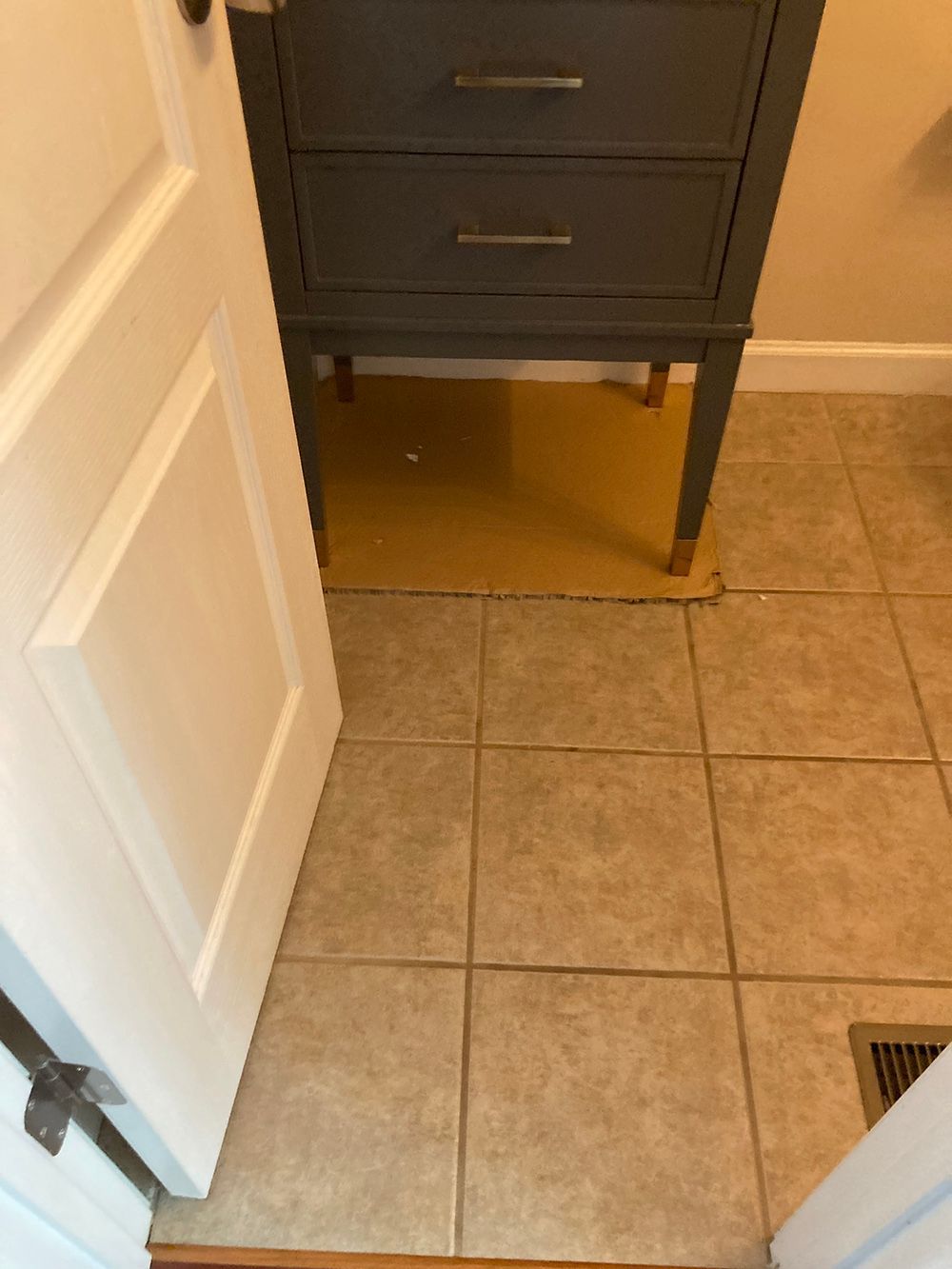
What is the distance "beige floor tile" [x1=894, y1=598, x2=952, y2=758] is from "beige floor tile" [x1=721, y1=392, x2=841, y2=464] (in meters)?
0.41

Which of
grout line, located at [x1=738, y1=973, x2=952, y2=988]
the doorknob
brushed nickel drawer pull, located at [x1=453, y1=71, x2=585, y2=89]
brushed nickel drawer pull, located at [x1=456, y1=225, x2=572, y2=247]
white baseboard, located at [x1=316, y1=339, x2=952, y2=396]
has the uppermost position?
the doorknob

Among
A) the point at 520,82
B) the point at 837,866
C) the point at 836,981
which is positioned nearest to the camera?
the point at 520,82

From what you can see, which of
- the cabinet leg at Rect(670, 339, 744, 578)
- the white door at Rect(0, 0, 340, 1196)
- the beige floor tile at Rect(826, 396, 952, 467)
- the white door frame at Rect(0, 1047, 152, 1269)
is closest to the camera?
the white door at Rect(0, 0, 340, 1196)

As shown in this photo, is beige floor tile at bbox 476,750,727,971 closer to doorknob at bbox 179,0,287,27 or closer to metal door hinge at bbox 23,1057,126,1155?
metal door hinge at bbox 23,1057,126,1155

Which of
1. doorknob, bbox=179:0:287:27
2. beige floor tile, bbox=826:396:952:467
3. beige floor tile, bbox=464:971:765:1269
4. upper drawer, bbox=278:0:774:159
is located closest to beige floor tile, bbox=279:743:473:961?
beige floor tile, bbox=464:971:765:1269

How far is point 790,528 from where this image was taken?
1.74m

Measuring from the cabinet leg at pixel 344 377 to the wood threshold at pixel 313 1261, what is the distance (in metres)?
1.49

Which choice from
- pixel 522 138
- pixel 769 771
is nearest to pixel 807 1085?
pixel 769 771

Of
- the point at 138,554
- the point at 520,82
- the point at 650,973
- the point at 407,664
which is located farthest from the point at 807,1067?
the point at 520,82

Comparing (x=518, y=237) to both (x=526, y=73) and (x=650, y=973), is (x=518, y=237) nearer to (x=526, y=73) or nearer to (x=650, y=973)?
(x=526, y=73)

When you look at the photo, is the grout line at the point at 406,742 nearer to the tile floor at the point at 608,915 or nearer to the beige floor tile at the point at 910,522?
the tile floor at the point at 608,915

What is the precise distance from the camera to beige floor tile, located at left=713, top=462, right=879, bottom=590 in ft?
5.43

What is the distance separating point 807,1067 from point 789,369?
139 centimetres

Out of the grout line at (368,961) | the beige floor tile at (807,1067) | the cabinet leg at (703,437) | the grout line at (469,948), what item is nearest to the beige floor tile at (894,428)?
the cabinet leg at (703,437)
